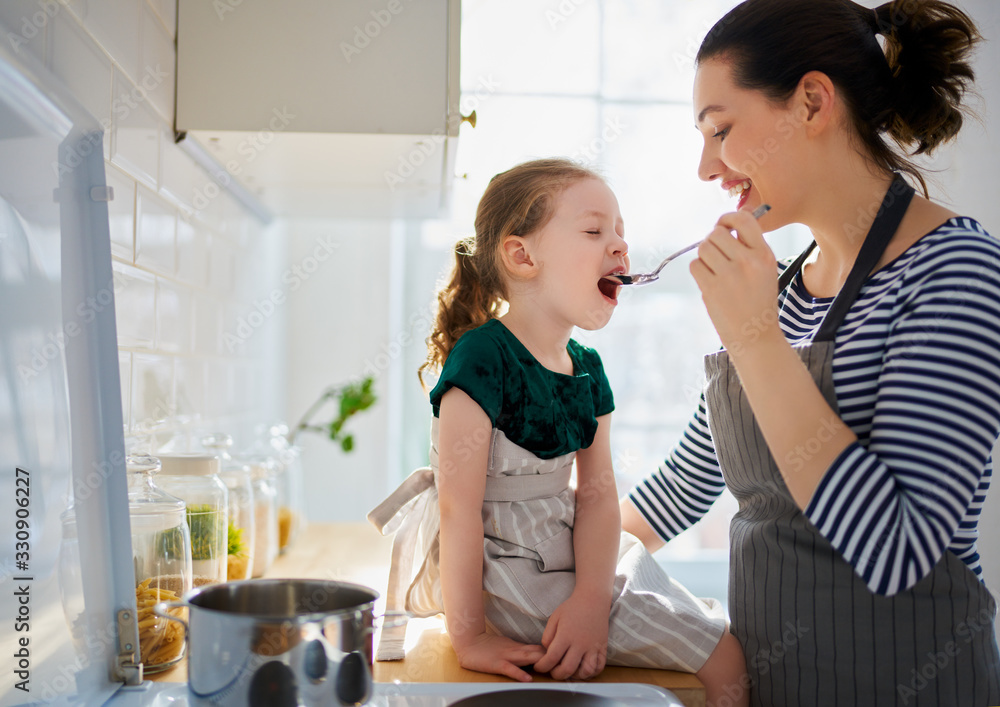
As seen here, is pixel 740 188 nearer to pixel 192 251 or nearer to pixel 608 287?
pixel 608 287

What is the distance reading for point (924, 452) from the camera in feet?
2.29

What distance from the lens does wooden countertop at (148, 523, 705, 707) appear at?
80cm

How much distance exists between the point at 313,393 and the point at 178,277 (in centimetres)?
148

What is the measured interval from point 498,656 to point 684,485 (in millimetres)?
453

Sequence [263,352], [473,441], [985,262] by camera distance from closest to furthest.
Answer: [985,262] → [473,441] → [263,352]

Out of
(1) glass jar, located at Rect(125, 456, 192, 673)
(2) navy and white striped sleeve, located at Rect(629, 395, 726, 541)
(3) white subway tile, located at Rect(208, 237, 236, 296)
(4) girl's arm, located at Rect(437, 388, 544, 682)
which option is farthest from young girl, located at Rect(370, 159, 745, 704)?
(3) white subway tile, located at Rect(208, 237, 236, 296)

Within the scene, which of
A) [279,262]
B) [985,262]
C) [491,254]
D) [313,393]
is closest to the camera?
[985,262]

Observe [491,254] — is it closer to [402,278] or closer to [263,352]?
[263,352]

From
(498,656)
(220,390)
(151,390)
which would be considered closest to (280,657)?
(498,656)

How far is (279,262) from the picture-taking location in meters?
2.49

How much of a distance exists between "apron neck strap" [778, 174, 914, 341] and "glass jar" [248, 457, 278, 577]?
0.96m

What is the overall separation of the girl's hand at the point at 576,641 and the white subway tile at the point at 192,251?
806mm

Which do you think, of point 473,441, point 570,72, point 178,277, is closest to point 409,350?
point 570,72

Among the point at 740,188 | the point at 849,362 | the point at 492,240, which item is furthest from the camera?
the point at 492,240
